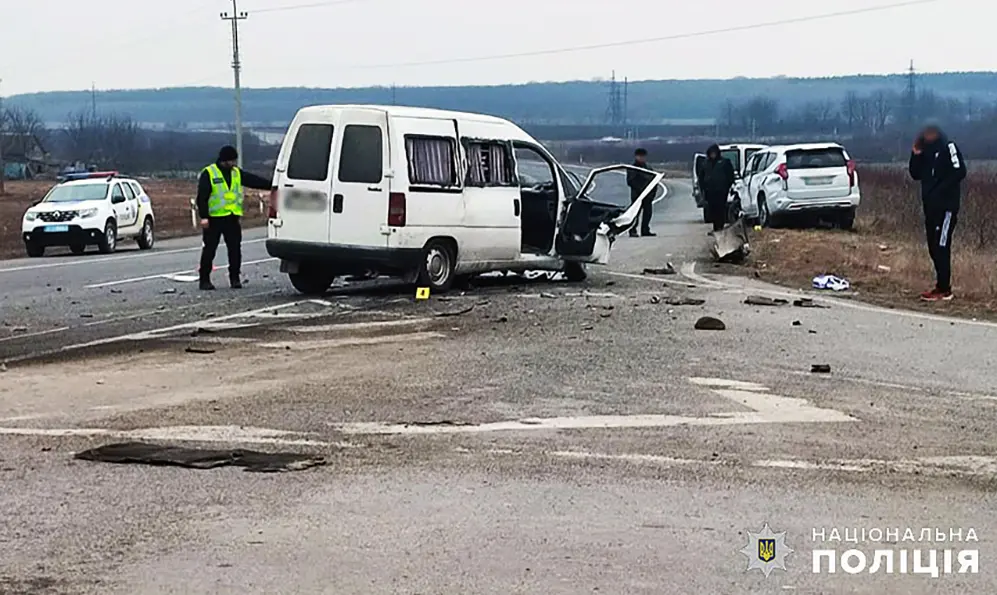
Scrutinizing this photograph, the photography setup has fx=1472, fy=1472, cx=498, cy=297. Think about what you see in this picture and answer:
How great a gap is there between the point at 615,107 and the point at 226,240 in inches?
3939

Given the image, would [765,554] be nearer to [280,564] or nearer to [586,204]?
[280,564]

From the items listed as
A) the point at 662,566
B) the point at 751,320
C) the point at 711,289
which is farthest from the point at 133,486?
the point at 711,289

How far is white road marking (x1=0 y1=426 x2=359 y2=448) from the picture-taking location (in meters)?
8.36

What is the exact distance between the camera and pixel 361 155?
15570mm

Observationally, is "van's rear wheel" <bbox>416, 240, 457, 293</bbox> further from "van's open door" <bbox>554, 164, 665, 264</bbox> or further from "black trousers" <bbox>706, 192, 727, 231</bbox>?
"black trousers" <bbox>706, 192, 727, 231</bbox>

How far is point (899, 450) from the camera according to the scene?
8172mm

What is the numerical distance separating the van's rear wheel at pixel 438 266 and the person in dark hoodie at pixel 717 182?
36.9 feet

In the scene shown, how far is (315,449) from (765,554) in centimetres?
297

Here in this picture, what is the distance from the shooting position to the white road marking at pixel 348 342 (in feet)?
40.1

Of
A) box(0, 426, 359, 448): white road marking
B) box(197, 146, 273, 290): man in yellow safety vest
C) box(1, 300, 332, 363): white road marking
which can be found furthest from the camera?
box(197, 146, 273, 290): man in yellow safety vest

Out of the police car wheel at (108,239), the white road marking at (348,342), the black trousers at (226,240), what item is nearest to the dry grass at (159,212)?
the police car wheel at (108,239)

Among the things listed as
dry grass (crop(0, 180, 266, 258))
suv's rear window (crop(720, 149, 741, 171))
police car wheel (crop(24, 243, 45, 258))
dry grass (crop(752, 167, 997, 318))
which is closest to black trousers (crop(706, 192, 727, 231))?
dry grass (crop(752, 167, 997, 318))

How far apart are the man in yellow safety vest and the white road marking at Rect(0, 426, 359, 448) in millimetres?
8764

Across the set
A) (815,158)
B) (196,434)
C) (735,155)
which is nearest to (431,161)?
(196,434)
